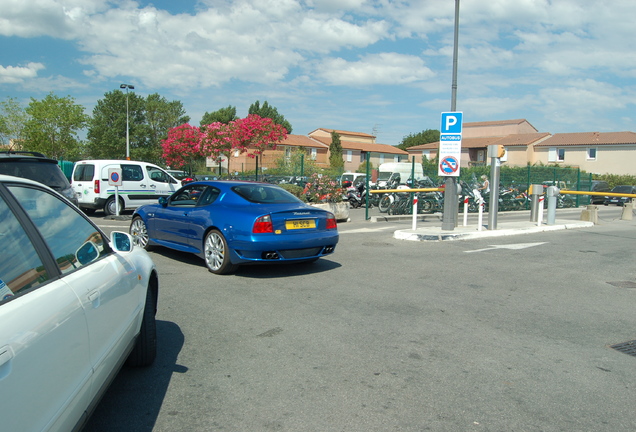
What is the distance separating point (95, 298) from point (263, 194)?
5.44 meters

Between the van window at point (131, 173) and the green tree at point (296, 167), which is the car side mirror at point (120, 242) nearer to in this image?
the van window at point (131, 173)

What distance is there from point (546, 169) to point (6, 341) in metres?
27.3

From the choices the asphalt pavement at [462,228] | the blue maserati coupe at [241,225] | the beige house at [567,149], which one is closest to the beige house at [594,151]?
the beige house at [567,149]

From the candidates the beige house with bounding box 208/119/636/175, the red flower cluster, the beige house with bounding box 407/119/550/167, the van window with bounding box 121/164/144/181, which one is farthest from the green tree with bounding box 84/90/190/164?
the van window with bounding box 121/164/144/181

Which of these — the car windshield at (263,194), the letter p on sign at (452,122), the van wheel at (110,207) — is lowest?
the van wheel at (110,207)

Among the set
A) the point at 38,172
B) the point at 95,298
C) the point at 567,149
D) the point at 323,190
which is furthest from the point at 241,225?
the point at 567,149

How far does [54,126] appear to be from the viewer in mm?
40844

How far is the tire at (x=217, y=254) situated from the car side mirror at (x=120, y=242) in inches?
151

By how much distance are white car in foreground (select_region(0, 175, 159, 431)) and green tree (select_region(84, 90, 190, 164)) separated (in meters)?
63.1

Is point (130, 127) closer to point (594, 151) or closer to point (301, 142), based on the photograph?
point (301, 142)

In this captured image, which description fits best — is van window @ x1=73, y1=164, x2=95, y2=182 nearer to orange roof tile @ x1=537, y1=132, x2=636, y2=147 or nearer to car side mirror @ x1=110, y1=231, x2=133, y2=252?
car side mirror @ x1=110, y1=231, x2=133, y2=252

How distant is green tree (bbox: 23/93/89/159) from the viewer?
39719mm

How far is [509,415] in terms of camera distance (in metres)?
3.40

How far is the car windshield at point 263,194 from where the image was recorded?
7.93 metres
